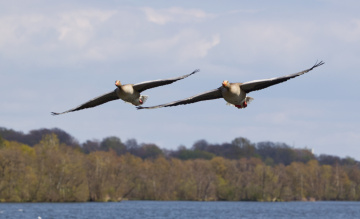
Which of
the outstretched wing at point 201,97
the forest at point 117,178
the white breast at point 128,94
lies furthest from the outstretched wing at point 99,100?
the forest at point 117,178

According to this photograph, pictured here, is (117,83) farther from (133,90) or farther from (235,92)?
(235,92)

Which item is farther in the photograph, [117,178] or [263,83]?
[117,178]

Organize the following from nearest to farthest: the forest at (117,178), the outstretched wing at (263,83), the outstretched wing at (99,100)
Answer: the outstretched wing at (263,83), the outstretched wing at (99,100), the forest at (117,178)

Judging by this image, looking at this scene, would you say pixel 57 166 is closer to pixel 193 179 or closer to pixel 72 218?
pixel 72 218

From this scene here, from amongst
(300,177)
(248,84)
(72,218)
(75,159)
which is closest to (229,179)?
(300,177)

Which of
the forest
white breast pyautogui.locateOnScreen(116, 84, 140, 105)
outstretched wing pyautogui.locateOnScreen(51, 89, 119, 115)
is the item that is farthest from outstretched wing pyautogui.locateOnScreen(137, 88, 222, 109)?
the forest

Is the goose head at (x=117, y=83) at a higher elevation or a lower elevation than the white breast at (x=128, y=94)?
higher

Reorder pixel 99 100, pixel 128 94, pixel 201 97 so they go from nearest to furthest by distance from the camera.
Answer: pixel 201 97
pixel 128 94
pixel 99 100

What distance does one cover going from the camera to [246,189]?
18138cm

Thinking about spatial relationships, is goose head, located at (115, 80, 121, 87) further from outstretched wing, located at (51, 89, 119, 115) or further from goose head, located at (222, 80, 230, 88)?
goose head, located at (222, 80, 230, 88)

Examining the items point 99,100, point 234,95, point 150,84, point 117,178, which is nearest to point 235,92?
point 234,95

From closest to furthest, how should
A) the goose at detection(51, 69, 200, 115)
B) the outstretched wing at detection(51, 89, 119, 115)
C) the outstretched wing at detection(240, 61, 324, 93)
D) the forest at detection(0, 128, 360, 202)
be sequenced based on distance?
the outstretched wing at detection(240, 61, 324, 93) < the goose at detection(51, 69, 200, 115) < the outstretched wing at detection(51, 89, 119, 115) < the forest at detection(0, 128, 360, 202)

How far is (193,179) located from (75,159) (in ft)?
147

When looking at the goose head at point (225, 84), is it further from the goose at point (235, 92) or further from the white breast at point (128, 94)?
the white breast at point (128, 94)
